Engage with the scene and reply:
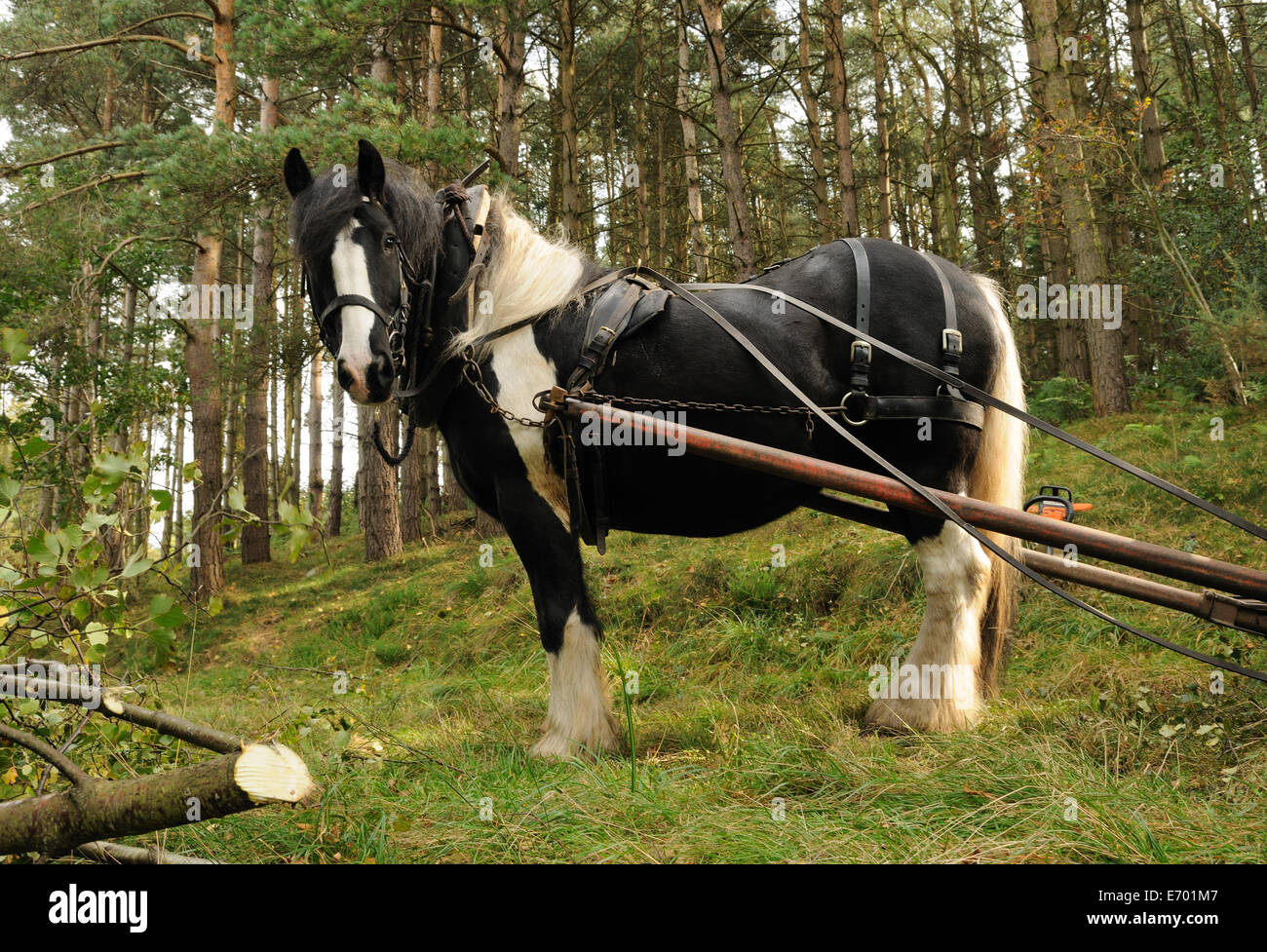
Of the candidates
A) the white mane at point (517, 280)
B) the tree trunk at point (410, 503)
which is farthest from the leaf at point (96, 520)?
the tree trunk at point (410, 503)

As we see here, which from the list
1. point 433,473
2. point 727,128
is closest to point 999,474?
point 727,128

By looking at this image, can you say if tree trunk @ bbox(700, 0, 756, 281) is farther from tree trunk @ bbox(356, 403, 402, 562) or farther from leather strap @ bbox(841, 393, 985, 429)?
tree trunk @ bbox(356, 403, 402, 562)

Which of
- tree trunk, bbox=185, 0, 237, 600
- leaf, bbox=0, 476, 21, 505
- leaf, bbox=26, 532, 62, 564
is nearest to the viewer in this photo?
leaf, bbox=26, 532, 62, 564

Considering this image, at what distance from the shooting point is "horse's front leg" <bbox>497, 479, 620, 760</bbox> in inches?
131

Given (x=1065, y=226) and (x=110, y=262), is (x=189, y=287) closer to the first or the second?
(x=110, y=262)

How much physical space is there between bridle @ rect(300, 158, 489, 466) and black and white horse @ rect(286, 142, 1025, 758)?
0.06 feet

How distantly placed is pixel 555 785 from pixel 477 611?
516 cm

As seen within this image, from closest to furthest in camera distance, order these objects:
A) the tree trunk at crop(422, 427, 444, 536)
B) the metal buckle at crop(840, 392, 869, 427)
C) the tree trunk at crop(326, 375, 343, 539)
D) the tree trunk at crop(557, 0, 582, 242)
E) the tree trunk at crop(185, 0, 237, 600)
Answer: the metal buckle at crop(840, 392, 869, 427)
the tree trunk at crop(185, 0, 237, 600)
the tree trunk at crop(557, 0, 582, 242)
the tree trunk at crop(422, 427, 444, 536)
the tree trunk at crop(326, 375, 343, 539)

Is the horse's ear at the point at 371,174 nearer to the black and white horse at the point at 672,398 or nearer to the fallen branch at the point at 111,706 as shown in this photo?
the black and white horse at the point at 672,398

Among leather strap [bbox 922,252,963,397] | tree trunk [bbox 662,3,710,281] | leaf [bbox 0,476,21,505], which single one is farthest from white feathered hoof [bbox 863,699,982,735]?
tree trunk [bbox 662,3,710,281]

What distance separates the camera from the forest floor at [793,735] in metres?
2.32

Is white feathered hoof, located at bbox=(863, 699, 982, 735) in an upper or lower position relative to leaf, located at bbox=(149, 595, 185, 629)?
lower

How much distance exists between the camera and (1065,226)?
962 cm

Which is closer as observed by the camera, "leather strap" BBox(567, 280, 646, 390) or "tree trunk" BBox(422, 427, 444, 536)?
"leather strap" BBox(567, 280, 646, 390)
